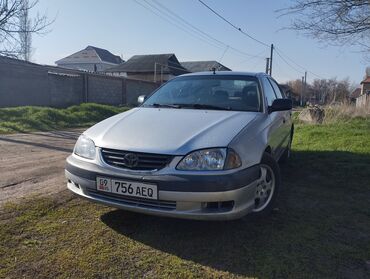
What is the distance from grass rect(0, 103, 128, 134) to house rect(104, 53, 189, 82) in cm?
3045

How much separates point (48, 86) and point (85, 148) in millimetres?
17938

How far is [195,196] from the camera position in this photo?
2.79m

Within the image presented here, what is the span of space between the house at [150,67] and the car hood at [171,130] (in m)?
43.2

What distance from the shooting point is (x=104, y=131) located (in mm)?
→ 3424

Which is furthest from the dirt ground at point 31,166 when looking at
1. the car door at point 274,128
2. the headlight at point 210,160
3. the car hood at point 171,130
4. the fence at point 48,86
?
the fence at point 48,86

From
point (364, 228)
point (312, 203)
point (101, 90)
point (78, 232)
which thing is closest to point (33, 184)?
point (78, 232)

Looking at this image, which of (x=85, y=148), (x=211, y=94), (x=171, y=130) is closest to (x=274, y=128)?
(x=211, y=94)

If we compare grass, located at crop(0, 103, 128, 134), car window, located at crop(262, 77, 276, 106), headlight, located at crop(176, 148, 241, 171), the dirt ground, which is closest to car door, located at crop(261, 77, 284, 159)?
car window, located at crop(262, 77, 276, 106)

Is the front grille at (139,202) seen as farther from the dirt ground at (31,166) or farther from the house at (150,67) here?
the house at (150,67)

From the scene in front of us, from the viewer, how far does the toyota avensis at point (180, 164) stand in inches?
112

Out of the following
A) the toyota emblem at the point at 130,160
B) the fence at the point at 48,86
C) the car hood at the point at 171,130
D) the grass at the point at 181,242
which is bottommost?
the grass at the point at 181,242

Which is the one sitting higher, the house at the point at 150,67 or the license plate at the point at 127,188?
→ the house at the point at 150,67

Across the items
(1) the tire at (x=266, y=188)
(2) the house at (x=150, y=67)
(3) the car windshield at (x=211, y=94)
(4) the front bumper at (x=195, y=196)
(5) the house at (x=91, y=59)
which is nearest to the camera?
(4) the front bumper at (x=195, y=196)

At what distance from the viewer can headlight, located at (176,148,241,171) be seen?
2877mm
